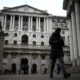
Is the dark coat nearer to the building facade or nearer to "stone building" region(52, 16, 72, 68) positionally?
the building facade

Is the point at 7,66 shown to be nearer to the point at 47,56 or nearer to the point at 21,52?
the point at 21,52

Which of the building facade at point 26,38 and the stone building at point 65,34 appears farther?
the stone building at point 65,34

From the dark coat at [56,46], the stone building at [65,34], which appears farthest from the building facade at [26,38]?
the dark coat at [56,46]

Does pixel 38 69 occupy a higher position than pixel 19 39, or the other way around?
pixel 19 39

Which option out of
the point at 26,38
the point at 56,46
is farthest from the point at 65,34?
the point at 56,46

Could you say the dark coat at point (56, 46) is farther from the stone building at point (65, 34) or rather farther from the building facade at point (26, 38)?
the stone building at point (65, 34)

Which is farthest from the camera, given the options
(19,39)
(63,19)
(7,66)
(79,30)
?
(63,19)

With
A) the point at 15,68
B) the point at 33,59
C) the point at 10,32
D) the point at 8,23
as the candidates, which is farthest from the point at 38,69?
the point at 8,23

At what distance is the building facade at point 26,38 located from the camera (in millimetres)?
56300

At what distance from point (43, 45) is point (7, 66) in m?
13.9

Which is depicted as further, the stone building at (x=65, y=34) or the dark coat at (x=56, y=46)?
the stone building at (x=65, y=34)

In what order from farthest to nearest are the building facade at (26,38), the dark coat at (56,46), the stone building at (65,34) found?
1. the stone building at (65,34)
2. the building facade at (26,38)
3. the dark coat at (56,46)

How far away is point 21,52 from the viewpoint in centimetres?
5641

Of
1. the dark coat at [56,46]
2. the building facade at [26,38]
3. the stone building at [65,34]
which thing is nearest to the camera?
the dark coat at [56,46]
